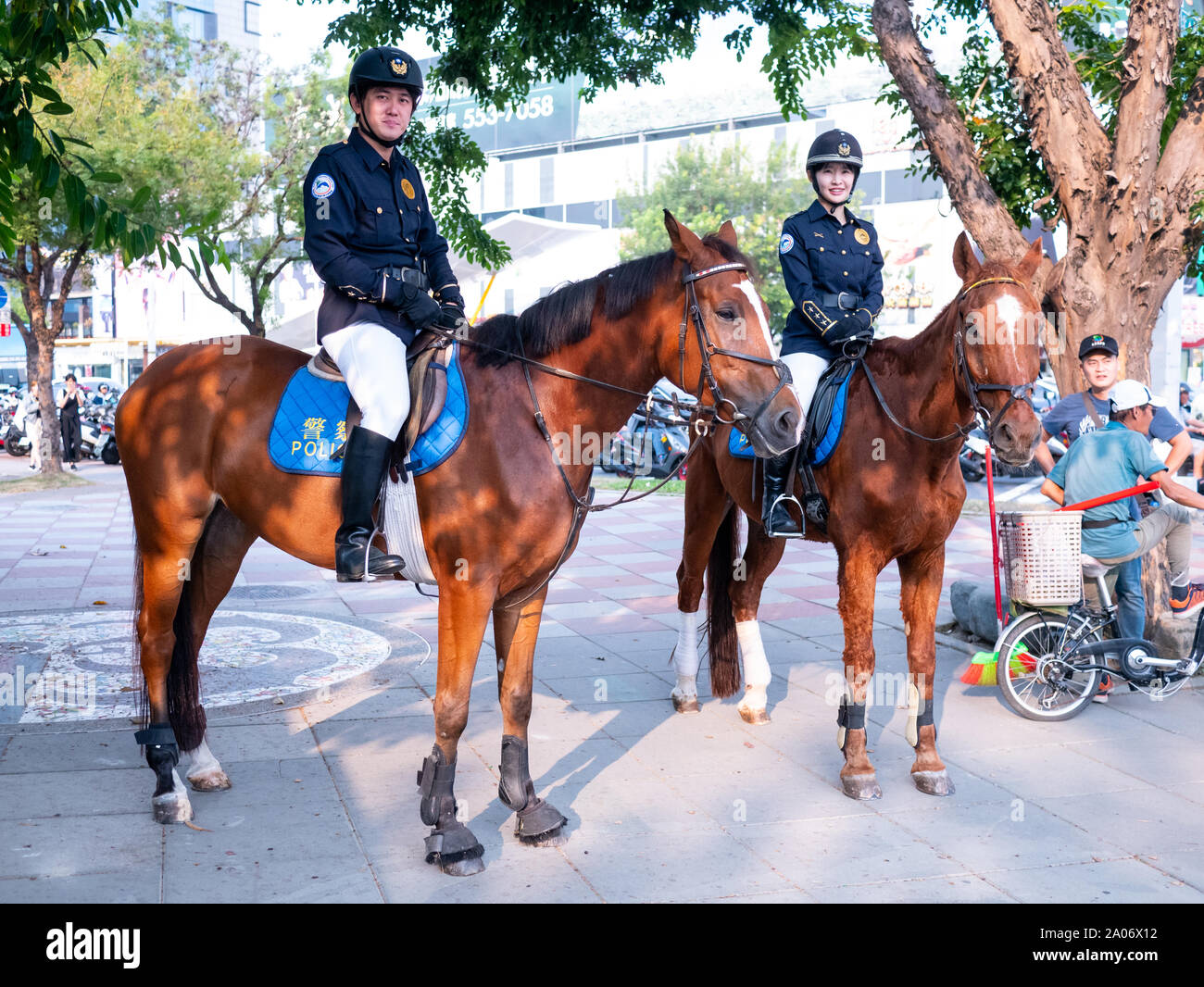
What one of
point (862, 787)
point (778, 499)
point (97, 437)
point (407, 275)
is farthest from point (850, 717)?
point (97, 437)

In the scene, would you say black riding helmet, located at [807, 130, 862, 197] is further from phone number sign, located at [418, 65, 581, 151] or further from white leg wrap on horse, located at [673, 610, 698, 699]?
phone number sign, located at [418, 65, 581, 151]

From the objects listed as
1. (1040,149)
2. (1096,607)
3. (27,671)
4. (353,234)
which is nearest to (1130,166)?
(1040,149)

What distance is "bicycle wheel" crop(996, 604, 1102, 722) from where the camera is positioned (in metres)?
5.91

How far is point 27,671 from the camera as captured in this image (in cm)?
677

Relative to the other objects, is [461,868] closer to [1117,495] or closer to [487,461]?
[487,461]

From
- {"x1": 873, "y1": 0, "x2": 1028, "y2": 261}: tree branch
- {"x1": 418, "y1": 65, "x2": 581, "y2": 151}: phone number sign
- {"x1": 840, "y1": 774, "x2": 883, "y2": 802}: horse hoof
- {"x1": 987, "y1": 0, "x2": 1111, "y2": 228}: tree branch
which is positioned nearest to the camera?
{"x1": 840, "y1": 774, "x2": 883, "y2": 802}: horse hoof

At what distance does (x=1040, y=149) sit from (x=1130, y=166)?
577 millimetres

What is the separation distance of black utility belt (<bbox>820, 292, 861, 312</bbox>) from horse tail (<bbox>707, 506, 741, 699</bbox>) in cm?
142

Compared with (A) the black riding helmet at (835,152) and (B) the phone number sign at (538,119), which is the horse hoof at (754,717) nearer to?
(A) the black riding helmet at (835,152)

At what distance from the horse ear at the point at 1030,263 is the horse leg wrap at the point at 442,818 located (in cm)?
314

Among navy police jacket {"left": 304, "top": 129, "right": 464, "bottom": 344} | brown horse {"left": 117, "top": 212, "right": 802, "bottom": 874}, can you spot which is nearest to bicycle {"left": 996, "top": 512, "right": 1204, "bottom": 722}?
brown horse {"left": 117, "top": 212, "right": 802, "bottom": 874}

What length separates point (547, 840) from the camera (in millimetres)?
4305

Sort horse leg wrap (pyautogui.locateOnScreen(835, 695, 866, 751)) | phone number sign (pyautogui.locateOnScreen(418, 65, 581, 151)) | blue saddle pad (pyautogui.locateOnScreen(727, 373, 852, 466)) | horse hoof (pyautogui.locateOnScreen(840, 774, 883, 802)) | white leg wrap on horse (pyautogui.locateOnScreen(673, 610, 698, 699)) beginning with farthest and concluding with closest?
1. phone number sign (pyautogui.locateOnScreen(418, 65, 581, 151))
2. white leg wrap on horse (pyautogui.locateOnScreen(673, 610, 698, 699))
3. blue saddle pad (pyautogui.locateOnScreen(727, 373, 852, 466))
4. horse leg wrap (pyautogui.locateOnScreen(835, 695, 866, 751))
5. horse hoof (pyautogui.locateOnScreen(840, 774, 883, 802))

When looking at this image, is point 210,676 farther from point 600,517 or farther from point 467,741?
point 600,517
